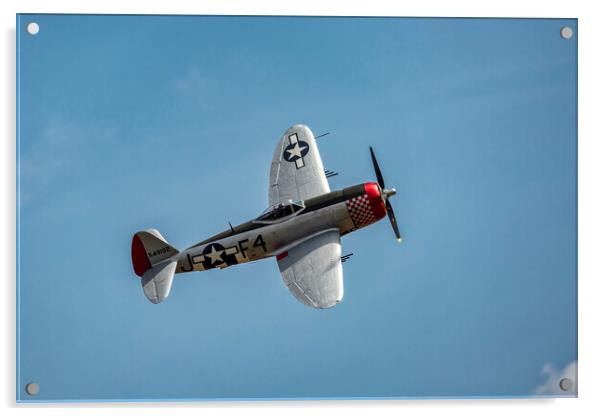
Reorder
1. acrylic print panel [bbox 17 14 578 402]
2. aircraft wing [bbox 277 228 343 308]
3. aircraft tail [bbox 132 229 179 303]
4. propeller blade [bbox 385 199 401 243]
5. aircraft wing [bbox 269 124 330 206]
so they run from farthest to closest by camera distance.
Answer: aircraft wing [bbox 269 124 330 206], propeller blade [bbox 385 199 401 243], aircraft tail [bbox 132 229 179 303], aircraft wing [bbox 277 228 343 308], acrylic print panel [bbox 17 14 578 402]

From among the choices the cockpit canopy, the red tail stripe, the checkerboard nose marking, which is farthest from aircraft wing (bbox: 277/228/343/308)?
the red tail stripe

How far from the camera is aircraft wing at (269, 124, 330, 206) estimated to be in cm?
991

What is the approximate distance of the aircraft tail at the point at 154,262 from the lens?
9.14 m

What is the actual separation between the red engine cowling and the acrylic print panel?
1.33 ft

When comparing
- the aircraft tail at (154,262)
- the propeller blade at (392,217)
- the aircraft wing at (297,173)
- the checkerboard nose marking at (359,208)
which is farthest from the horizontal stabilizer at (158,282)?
the propeller blade at (392,217)

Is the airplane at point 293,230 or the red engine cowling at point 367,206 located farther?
the red engine cowling at point 367,206

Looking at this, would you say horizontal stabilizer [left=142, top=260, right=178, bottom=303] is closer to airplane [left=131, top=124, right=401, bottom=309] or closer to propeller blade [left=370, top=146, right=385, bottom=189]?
airplane [left=131, top=124, right=401, bottom=309]

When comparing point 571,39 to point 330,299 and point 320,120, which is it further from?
point 330,299

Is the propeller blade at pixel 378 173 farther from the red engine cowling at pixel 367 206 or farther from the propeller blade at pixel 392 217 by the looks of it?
the propeller blade at pixel 392 217

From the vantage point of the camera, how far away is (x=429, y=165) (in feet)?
29.9

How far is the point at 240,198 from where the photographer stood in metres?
9.43

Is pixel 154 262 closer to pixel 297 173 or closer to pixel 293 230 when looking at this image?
pixel 293 230

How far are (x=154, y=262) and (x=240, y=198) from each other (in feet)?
3.55

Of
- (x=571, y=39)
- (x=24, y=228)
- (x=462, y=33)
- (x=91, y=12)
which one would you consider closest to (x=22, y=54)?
(x=91, y=12)
